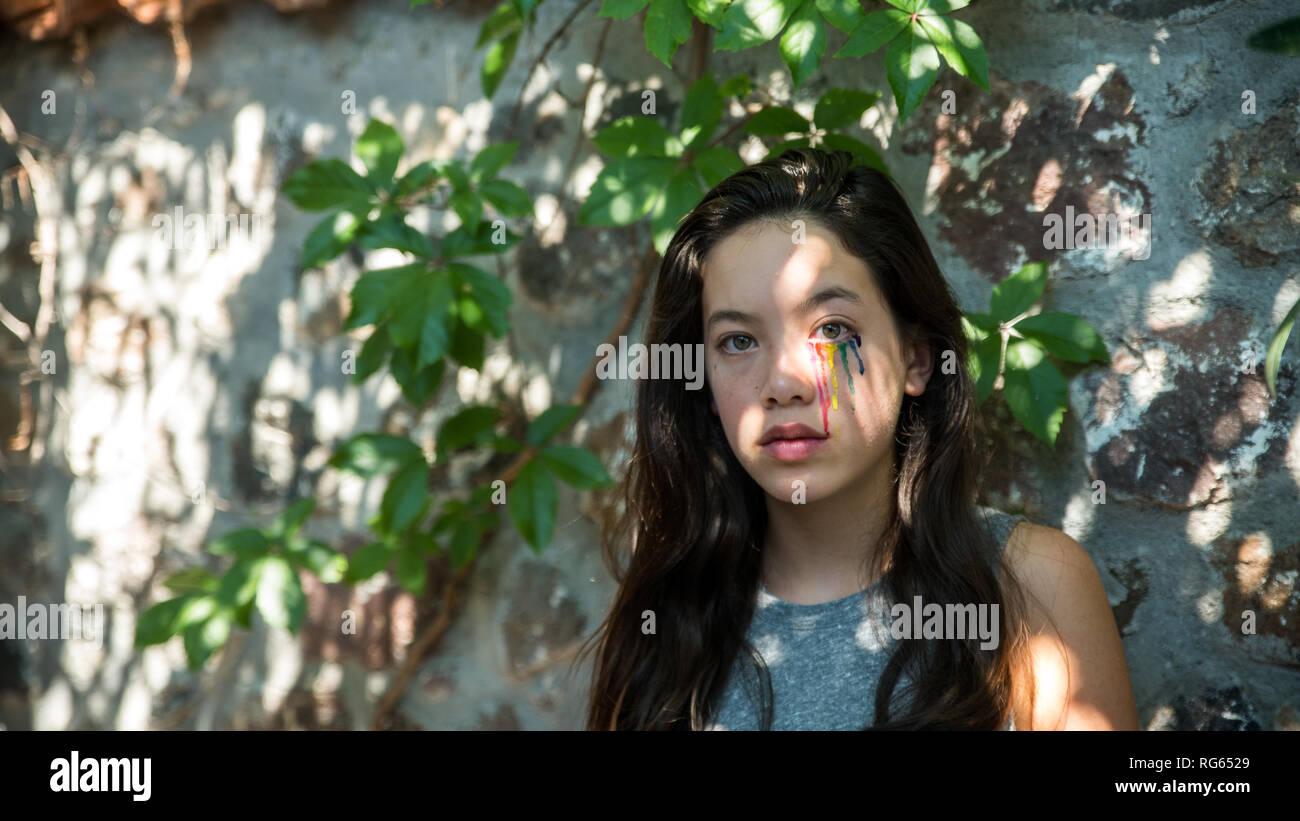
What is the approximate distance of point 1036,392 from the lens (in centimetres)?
157

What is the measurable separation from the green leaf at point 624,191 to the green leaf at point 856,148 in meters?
0.23

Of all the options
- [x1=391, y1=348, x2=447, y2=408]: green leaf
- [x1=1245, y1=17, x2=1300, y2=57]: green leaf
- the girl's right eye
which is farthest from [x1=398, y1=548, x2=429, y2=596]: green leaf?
[x1=1245, y1=17, x2=1300, y2=57]: green leaf

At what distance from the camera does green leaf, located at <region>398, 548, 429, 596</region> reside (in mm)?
1900

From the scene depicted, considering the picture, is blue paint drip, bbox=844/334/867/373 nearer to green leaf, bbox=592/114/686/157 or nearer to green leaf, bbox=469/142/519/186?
green leaf, bbox=592/114/686/157

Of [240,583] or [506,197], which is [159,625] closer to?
[240,583]

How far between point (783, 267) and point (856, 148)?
34cm

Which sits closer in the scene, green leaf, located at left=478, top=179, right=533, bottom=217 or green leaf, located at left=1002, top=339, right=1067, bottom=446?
green leaf, located at left=1002, top=339, right=1067, bottom=446

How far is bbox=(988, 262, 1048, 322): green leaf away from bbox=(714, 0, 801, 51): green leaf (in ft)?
1.57

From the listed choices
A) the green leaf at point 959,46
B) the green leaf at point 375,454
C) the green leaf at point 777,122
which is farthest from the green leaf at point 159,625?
the green leaf at point 959,46

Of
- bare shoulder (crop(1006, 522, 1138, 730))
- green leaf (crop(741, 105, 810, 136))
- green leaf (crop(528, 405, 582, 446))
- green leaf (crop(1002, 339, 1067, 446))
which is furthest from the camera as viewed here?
green leaf (crop(528, 405, 582, 446))

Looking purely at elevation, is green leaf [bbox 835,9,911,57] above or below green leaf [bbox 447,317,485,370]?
above
